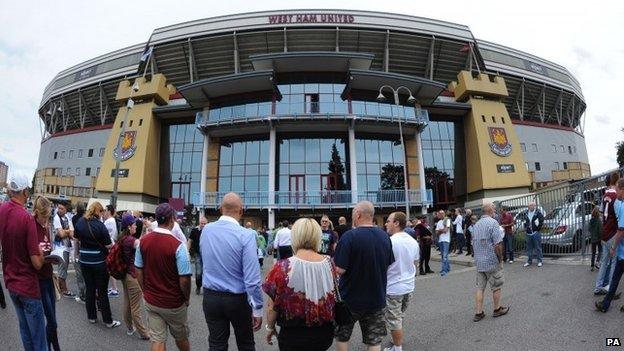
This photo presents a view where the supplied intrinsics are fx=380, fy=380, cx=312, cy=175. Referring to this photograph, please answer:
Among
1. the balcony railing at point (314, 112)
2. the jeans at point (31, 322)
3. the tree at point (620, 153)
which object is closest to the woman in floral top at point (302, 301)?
the jeans at point (31, 322)

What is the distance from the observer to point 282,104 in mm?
27359

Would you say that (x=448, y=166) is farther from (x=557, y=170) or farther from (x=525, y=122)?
(x=557, y=170)

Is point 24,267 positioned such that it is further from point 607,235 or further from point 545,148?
point 545,148

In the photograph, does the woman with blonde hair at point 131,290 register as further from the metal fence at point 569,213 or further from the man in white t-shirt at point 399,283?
the metal fence at point 569,213

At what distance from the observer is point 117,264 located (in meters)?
5.23

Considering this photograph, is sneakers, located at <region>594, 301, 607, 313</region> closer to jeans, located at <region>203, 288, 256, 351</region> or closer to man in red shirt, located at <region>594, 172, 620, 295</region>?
man in red shirt, located at <region>594, 172, 620, 295</region>

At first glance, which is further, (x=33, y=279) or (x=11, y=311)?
(x=11, y=311)

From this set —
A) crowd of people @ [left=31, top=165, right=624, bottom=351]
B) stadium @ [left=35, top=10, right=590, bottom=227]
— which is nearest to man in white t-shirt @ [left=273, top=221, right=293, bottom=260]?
crowd of people @ [left=31, top=165, right=624, bottom=351]

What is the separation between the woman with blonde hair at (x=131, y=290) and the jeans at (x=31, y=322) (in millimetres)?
1694

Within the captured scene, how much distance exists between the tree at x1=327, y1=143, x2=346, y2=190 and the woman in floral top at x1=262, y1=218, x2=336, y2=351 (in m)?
25.3

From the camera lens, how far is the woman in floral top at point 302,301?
2.72 m

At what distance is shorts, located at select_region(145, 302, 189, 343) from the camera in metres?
3.62

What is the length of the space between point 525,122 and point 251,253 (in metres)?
41.8

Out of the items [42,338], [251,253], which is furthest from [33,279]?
[251,253]
